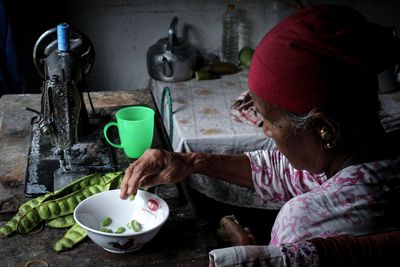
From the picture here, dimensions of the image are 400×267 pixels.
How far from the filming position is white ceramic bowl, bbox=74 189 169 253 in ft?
4.43

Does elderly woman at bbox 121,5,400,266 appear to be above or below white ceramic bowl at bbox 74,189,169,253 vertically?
above

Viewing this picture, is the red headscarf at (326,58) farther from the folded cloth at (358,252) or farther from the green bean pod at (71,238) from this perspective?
the green bean pod at (71,238)

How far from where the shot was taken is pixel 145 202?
4.90ft

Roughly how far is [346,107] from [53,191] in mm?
967

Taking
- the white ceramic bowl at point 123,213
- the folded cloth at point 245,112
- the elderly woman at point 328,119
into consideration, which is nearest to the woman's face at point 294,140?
the elderly woman at point 328,119

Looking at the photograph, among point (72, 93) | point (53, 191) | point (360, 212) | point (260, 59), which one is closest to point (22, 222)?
point (53, 191)

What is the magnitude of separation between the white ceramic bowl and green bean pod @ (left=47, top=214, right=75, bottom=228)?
0.26ft

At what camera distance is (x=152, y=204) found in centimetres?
148

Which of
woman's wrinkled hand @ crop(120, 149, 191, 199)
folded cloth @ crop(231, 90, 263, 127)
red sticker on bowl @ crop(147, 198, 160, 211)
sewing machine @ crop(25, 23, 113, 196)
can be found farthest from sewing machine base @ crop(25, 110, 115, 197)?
folded cloth @ crop(231, 90, 263, 127)

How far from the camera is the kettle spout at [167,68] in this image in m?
3.47

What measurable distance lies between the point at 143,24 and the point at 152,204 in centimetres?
252

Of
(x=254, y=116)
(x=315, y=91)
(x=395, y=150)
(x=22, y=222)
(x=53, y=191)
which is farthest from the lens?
(x=254, y=116)

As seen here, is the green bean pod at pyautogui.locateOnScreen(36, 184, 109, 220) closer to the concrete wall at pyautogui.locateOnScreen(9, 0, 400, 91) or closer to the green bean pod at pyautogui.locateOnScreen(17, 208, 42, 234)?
the green bean pod at pyautogui.locateOnScreen(17, 208, 42, 234)

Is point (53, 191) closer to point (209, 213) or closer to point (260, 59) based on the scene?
point (260, 59)
